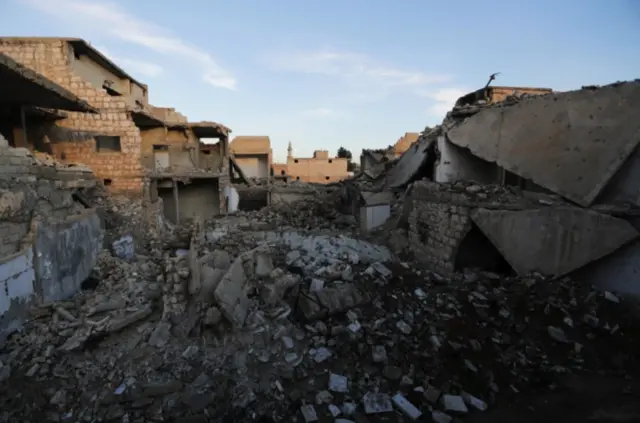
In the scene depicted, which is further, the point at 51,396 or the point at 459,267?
the point at 459,267

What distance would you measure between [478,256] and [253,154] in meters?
19.5

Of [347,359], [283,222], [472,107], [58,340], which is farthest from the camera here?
[283,222]

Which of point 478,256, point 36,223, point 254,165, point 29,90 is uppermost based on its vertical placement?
point 29,90

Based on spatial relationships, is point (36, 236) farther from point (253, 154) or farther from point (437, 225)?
point (253, 154)

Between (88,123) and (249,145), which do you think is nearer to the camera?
(88,123)

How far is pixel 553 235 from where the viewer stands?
484 cm

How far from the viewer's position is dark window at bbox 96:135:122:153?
11508 mm

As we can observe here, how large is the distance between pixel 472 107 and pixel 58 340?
27.2 ft

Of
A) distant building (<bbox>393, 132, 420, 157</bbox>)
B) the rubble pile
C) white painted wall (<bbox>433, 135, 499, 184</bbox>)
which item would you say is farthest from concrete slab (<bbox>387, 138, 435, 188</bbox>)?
distant building (<bbox>393, 132, 420, 157</bbox>)

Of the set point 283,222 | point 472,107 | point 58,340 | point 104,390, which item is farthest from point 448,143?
point 58,340

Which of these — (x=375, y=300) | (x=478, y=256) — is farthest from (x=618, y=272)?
(x=375, y=300)

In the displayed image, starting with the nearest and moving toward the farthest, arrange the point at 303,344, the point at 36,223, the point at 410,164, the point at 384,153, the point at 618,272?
the point at 303,344 < the point at 618,272 < the point at 36,223 < the point at 410,164 < the point at 384,153

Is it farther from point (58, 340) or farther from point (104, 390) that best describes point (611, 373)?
point (58, 340)

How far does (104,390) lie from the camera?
3.76 m
